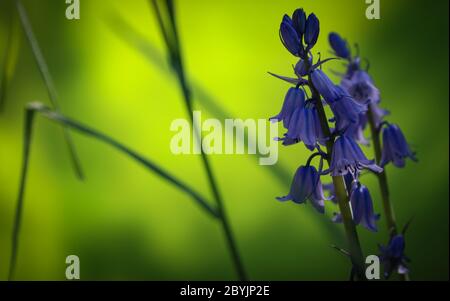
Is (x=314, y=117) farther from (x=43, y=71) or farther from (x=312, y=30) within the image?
(x=43, y=71)

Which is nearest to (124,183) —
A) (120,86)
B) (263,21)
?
(120,86)

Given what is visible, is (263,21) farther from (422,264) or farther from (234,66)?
(422,264)

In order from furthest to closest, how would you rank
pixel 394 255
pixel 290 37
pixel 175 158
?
pixel 175 158 → pixel 394 255 → pixel 290 37

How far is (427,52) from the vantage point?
4.86 ft

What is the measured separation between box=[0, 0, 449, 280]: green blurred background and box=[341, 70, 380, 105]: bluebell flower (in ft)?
1.30

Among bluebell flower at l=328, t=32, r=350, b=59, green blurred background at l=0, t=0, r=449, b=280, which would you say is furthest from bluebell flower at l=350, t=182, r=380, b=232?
green blurred background at l=0, t=0, r=449, b=280

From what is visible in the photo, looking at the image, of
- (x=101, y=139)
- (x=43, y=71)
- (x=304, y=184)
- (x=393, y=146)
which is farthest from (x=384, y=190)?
(x=43, y=71)

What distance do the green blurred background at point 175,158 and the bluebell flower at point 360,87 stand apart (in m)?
0.40

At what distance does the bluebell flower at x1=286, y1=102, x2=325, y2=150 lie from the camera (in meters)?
0.72

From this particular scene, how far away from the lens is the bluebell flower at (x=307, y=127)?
0.72 metres

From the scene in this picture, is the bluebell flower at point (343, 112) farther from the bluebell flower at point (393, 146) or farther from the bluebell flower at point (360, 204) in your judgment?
the bluebell flower at point (393, 146)

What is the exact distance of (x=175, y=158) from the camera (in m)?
1.39

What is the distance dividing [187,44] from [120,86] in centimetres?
19

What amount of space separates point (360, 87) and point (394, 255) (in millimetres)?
266
